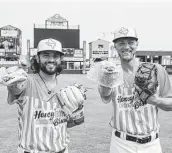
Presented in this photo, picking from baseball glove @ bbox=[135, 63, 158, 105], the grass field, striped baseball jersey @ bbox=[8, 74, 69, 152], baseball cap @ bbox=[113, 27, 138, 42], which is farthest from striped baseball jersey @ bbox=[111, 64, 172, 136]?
the grass field

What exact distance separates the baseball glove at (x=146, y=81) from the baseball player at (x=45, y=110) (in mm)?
601

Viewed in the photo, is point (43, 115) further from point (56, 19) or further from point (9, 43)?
point (9, 43)

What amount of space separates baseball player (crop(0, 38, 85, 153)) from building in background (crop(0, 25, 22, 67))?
66.3 m

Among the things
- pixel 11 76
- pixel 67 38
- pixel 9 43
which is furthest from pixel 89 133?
pixel 9 43

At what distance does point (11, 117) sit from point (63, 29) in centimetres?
5387

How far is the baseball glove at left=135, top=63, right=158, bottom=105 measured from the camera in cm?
295

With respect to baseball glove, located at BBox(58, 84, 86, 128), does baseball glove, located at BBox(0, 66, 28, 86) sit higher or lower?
higher

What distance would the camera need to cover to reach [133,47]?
10.9 feet

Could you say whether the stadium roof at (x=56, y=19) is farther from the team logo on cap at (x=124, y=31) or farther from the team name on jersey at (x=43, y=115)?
the team name on jersey at (x=43, y=115)

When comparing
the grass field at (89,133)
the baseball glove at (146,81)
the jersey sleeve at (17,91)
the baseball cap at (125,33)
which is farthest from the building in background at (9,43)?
the baseball glove at (146,81)

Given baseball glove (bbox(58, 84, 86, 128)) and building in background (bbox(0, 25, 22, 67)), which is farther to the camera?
building in background (bbox(0, 25, 22, 67))

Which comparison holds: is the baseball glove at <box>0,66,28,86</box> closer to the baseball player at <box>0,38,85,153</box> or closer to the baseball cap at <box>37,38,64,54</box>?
the baseball player at <box>0,38,85,153</box>

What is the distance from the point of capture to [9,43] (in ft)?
236

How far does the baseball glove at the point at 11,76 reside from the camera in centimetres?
269
